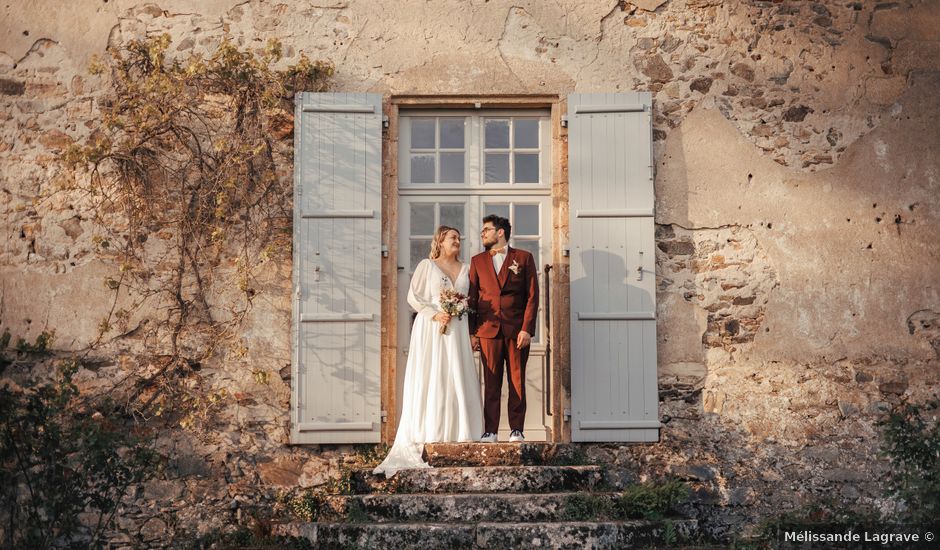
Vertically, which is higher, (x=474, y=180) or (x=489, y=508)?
(x=474, y=180)

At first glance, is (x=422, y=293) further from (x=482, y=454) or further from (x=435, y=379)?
(x=482, y=454)

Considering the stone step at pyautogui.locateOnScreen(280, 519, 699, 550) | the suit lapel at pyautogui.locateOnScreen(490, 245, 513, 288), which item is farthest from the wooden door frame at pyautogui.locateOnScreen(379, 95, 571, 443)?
the stone step at pyautogui.locateOnScreen(280, 519, 699, 550)

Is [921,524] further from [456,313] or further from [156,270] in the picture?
[156,270]

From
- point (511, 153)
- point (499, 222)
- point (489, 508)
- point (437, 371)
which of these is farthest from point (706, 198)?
point (489, 508)

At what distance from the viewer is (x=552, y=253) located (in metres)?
8.44

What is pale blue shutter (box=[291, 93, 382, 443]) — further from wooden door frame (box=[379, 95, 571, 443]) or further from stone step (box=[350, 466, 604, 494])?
stone step (box=[350, 466, 604, 494])

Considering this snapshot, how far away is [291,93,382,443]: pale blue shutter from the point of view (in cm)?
802

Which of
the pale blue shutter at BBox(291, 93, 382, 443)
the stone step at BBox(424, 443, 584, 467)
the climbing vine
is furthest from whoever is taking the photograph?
the climbing vine

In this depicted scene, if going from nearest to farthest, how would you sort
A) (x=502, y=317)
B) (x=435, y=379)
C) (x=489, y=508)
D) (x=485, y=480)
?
(x=489, y=508) → (x=485, y=480) → (x=435, y=379) → (x=502, y=317)

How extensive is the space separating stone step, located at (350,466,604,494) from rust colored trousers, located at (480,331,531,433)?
26.3 inches

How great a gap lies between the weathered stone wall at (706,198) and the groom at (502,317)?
87cm

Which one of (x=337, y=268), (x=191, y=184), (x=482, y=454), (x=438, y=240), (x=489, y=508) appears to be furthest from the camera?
(x=191, y=184)

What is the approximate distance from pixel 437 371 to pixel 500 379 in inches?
17.2

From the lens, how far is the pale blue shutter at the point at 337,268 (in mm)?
8023
